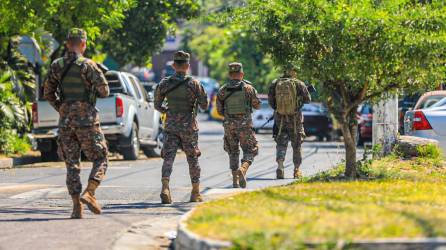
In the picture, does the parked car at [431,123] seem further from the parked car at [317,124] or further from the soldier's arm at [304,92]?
the parked car at [317,124]

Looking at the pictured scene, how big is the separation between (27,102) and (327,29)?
14266 millimetres

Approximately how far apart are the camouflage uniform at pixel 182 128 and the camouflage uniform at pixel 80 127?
189cm

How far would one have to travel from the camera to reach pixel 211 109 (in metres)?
61.8

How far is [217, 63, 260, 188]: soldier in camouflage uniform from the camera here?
16016 millimetres

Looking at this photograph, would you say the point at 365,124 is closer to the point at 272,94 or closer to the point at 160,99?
the point at 272,94

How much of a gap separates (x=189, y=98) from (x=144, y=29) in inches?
687

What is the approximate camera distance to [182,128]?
13.6m

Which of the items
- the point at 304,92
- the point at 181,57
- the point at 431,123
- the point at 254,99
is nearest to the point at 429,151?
the point at 431,123

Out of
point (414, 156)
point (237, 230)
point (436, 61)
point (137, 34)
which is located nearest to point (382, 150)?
point (414, 156)

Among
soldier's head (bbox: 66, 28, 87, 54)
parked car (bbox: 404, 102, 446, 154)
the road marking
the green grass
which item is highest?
soldier's head (bbox: 66, 28, 87, 54)

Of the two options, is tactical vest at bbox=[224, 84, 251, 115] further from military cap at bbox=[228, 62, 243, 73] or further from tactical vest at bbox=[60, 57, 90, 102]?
tactical vest at bbox=[60, 57, 90, 102]

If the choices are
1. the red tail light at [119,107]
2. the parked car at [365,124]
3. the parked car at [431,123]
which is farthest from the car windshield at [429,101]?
the parked car at [365,124]

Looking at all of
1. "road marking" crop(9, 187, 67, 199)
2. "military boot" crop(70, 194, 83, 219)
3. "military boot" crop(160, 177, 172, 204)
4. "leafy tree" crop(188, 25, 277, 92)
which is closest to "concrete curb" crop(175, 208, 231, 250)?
"military boot" crop(70, 194, 83, 219)

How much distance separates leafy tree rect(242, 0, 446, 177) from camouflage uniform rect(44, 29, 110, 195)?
8.69 feet
